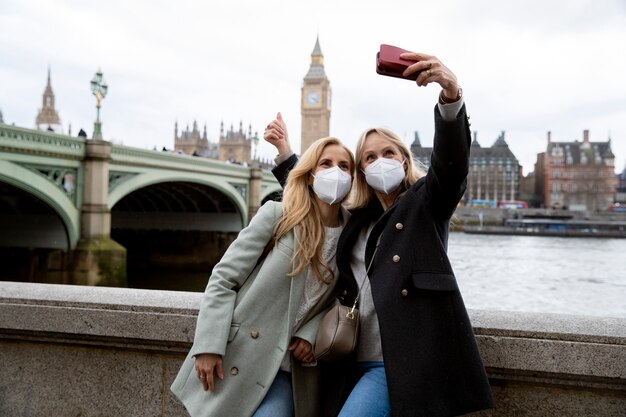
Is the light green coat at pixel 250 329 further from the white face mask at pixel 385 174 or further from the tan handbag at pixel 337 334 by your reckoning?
the white face mask at pixel 385 174

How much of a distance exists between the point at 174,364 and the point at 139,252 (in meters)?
26.4

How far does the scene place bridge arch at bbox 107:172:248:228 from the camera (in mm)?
17325

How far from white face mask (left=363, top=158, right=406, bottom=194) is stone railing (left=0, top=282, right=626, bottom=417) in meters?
0.60

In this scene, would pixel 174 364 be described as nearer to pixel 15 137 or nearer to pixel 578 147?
pixel 15 137

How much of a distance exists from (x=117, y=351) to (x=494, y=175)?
255 feet

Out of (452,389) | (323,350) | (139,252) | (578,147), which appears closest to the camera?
(452,389)

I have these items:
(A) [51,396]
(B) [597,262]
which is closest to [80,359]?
(A) [51,396]

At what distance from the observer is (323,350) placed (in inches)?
72.3

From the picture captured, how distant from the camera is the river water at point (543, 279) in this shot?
16594 mm

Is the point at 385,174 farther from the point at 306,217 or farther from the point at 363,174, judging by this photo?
the point at 306,217

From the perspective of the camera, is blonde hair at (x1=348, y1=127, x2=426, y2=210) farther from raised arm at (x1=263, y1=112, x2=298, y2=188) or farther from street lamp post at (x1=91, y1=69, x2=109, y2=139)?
street lamp post at (x1=91, y1=69, x2=109, y2=139)

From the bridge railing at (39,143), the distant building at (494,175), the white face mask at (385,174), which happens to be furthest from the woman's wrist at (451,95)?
the distant building at (494,175)

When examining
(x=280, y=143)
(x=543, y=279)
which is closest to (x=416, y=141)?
(x=543, y=279)

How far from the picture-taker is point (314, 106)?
94.9m
